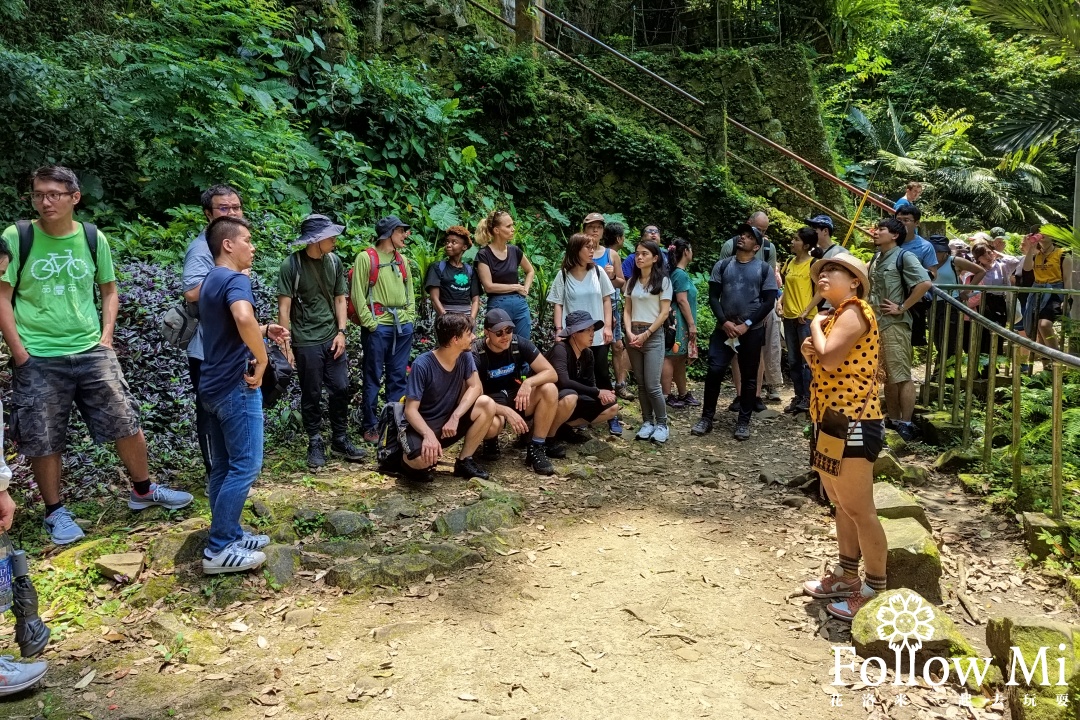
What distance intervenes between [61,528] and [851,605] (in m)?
4.35

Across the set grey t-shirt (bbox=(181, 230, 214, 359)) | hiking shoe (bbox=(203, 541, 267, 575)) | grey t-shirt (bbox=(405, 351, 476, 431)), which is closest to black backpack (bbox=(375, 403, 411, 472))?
grey t-shirt (bbox=(405, 351, 476, 431))

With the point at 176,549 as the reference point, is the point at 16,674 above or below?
below

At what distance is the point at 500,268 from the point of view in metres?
6.54

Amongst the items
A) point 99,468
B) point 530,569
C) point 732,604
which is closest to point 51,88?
point 99,468

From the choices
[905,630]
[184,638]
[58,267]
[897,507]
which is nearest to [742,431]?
[897,507]

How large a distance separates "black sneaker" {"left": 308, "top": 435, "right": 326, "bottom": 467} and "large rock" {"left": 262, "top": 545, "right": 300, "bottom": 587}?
1.50m

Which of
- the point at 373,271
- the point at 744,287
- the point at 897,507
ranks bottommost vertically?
the point at 897,507

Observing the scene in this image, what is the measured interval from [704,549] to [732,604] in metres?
0.71

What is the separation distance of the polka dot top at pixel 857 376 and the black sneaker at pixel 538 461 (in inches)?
106

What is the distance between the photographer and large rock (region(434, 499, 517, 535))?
14.9 ft

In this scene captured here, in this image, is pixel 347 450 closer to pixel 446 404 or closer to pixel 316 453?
pixel 316 453

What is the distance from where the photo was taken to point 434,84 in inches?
450

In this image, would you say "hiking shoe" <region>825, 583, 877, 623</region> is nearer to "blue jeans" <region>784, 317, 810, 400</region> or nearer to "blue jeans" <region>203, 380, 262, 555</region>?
"blue jeans" <region>203, 380, 262, 555</region>

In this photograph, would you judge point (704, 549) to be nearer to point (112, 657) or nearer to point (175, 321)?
point (112, 657)
